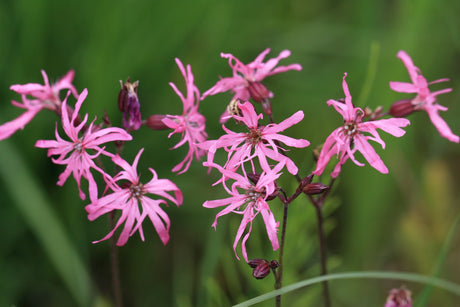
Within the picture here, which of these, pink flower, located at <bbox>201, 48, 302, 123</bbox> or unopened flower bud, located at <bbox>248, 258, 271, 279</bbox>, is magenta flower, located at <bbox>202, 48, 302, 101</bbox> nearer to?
pink flower, located at <bbox>201, 48, 302, 123</bbox>

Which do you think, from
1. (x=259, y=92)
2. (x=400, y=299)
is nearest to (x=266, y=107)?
(x=259, y=92)

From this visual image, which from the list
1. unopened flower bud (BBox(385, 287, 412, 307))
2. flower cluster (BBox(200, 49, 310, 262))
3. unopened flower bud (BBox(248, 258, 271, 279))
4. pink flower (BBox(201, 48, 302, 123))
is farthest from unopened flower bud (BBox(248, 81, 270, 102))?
unopened flower bud (BBox(385, 287, 412, 307))

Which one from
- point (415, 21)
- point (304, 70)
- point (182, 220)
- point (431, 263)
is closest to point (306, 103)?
point (304, 70)

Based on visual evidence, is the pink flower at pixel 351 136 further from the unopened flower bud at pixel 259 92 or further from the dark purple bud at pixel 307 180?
the unopened flower bud at pixel 259 92

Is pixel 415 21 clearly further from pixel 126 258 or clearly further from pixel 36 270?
pixel 36 270

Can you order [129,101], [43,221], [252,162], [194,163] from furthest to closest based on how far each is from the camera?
1. [194,163]
2. [43,221]
3. [129,101]
4. [252,162]

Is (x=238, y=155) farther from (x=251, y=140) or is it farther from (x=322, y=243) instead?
(x=322, y=243)
